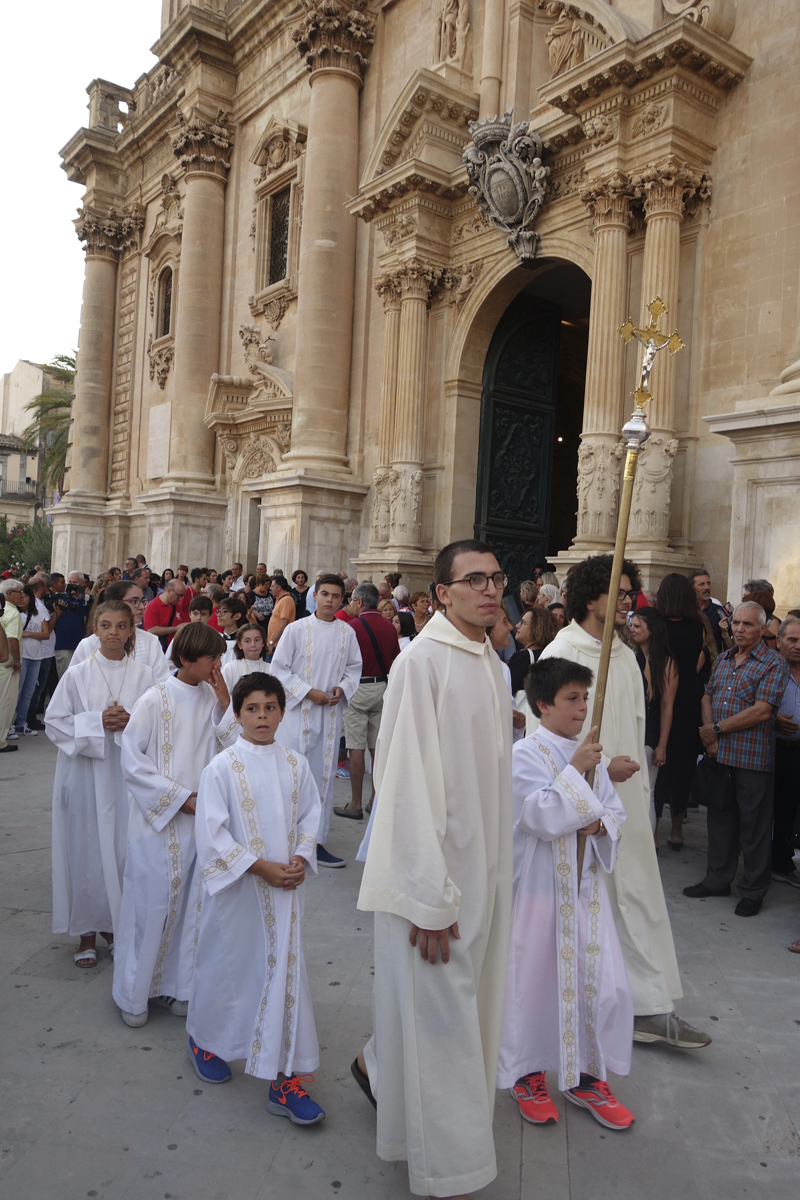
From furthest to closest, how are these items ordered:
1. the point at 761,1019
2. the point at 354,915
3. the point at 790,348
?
the point at 790,348 < the point at 354,915 < the point at 761,1019

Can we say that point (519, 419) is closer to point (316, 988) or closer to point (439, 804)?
point (316, 988)

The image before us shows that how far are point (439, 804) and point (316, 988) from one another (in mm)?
2019

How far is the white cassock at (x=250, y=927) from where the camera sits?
10.8ft

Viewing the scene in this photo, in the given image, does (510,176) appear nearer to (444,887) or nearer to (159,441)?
(444,887)

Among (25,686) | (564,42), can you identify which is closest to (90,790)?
(25,686)

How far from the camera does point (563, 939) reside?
3.31m

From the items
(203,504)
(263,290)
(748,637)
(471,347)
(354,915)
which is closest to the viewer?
(354,915)

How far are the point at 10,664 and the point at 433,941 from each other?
27.2ft

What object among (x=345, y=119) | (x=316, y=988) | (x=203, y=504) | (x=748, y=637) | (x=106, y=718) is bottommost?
(x=316, y=988)

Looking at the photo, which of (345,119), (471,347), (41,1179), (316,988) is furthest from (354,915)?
(345,119)

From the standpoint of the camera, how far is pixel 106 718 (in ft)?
14.7

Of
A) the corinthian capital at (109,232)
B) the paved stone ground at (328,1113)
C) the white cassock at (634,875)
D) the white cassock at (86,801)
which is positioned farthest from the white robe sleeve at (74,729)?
the corinthian capital at (109,232)

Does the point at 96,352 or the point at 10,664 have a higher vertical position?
the point at 96,352

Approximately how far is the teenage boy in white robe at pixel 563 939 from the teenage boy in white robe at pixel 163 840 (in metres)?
1.49
